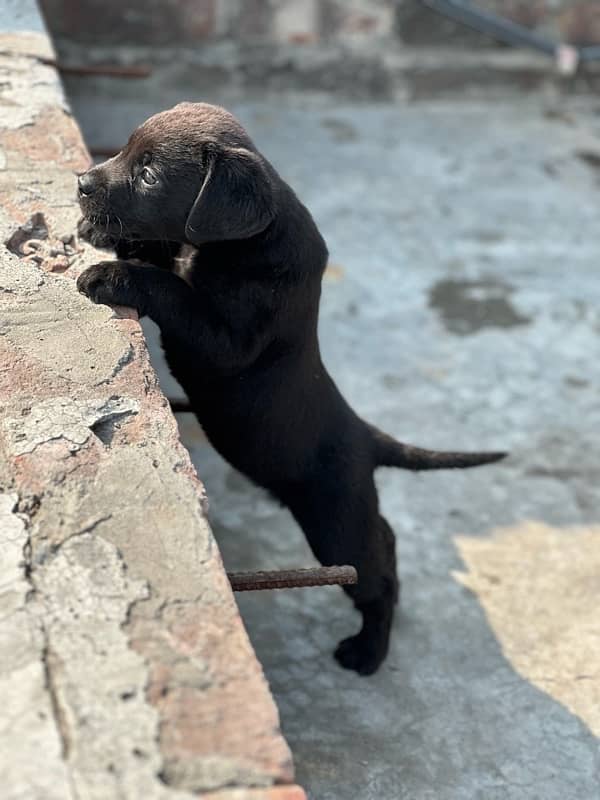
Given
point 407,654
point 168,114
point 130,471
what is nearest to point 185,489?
point 130,471

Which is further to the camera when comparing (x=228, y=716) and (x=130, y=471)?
(x=130, y=471)

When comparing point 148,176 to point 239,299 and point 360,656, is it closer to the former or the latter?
point 239,299

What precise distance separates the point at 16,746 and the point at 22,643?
22 centimetres

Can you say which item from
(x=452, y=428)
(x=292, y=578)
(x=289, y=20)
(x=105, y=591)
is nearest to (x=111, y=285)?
(x=292, y=578)

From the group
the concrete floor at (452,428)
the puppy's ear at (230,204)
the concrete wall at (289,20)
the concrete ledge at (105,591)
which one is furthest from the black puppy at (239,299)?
the concrete wall at (289,20)

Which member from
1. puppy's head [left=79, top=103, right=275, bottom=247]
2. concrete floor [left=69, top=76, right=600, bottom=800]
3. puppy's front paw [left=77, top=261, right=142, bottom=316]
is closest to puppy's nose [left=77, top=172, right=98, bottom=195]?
puppy's head [left=79, top=103, right=275, bottom=247]

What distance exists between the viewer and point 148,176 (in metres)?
2.90

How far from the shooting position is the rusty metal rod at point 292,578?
8.73 feet

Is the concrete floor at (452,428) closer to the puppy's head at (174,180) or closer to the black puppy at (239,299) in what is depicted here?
the black puppy at (239,299)

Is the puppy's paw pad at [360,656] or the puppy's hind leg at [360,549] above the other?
the puppy's hind leg at [360,549]

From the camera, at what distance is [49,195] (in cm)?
327

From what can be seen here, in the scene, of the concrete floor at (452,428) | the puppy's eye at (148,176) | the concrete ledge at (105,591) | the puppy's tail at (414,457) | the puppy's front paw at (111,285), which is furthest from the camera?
the puppy's tail at (414,457)

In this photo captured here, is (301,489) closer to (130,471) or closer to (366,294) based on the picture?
(130,471)

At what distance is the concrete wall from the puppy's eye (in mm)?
3962
